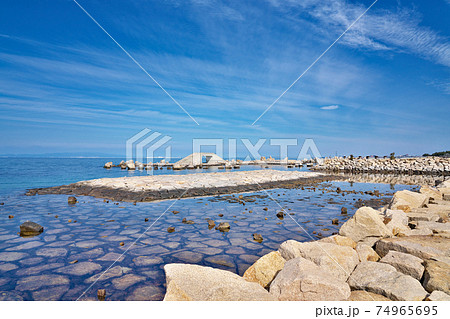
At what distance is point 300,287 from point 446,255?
283 centimetres

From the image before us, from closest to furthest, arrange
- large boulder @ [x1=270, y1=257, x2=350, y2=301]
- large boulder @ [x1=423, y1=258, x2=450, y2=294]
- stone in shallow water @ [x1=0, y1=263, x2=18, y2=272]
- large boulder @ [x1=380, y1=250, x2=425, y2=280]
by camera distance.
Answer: large boulder @ [x1=270, y1=257, x2=350, y2=301], large boulder @ [x1=423, y1=258, x2=450, y2=294], large boulder @ [x1=380, y1=250, x2=425, y2=280], stone in shallow water @ [x1=0, y1=263, x2=18, y2=272]

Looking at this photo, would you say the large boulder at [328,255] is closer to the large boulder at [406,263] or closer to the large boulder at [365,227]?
the large boulder at [406,263]

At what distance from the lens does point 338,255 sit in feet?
13.0

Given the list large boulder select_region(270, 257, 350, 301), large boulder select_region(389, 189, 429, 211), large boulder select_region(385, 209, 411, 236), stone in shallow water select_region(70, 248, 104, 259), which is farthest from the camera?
large boulder select_region(389, 189, 429, 211)

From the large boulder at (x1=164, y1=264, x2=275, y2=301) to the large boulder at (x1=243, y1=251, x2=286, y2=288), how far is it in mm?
518

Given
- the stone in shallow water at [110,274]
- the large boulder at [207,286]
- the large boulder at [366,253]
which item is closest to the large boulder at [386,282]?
the large boulder at [366,253]

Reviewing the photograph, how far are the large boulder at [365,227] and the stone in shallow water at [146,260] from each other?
3.86 metres

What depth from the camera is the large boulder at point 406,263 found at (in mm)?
3584

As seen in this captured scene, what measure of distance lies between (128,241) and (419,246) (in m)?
5.76

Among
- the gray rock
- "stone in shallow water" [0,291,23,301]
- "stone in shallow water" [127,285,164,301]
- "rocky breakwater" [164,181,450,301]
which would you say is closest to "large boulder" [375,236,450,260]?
"rocky breakwater" [164,181,450,301]

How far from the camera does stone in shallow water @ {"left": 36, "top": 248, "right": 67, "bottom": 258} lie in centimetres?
486

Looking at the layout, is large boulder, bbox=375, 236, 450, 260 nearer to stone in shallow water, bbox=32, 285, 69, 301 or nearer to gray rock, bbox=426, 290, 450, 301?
gray rock, bbox=426, 290, 450, 301

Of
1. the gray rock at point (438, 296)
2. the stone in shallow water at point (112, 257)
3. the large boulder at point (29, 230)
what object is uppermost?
the gray rock at point (438, 296)

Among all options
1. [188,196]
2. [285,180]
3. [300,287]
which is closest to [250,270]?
[300,287]
